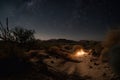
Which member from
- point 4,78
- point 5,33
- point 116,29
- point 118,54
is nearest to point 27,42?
point 5,33

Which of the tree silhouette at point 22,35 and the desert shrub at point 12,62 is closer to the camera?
the desert shrub at point 12,62

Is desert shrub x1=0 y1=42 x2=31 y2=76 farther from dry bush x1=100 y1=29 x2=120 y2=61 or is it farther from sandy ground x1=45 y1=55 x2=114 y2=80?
dry bush x1=100 y1=29 x2=120 y2=61

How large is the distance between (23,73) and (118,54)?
6.07 meters

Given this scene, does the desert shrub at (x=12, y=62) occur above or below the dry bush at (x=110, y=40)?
below

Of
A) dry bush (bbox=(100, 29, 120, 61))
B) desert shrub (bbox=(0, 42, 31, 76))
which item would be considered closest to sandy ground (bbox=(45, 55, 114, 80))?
dry bush (bbox=(100, 29, 120, 61))

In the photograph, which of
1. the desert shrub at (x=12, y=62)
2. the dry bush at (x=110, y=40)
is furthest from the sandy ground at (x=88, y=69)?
the desert shrub at (x=12, y=62)

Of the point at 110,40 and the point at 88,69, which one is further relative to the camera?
the point at 110,40

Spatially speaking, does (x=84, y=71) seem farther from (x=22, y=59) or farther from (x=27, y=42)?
(x=27, y=42)

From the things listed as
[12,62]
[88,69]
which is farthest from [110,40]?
[12,62]

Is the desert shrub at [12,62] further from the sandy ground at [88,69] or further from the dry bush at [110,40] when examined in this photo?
the dry bush at [110,40]

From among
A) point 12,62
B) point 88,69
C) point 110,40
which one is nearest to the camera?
point 12,62

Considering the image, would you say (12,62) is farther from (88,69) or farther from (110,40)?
(110,40)

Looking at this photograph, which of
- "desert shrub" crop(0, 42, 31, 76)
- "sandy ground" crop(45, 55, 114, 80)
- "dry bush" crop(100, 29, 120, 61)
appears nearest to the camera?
"sandy ground" crop(45, 55, 114, 80)

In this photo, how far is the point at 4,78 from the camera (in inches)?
474
